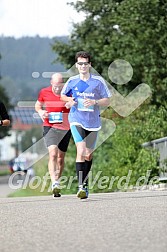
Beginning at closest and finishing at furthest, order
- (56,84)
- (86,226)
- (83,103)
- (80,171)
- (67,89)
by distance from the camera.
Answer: (86,226), (83,103), (67,89), (80,171), (56,84)

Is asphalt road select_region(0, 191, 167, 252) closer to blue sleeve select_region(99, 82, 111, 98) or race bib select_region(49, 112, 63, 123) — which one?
blue sleeve select_region(99, 82, 111, 98)

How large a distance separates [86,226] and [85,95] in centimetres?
437

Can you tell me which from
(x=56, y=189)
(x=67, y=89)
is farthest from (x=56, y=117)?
(x=56, y=189)

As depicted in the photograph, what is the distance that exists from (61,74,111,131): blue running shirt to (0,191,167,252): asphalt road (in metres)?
1.31

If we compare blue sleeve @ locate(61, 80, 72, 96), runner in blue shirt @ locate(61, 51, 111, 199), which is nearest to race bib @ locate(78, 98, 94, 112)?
runner in blue shirt @ locate(61, 51, 111, 199)

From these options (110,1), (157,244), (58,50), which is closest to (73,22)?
(58,50)

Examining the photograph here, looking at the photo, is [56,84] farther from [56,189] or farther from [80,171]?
[56,189]

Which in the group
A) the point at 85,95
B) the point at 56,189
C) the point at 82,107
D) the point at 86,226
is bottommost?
the point at 56,189

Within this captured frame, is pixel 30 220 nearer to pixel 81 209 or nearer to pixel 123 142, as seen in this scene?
pixel 81 209

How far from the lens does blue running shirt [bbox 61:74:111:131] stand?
515 inches

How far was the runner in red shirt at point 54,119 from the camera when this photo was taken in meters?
14.0

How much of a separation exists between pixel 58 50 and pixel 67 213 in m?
31.0

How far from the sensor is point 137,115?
2667cm

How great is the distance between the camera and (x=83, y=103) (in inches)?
513
